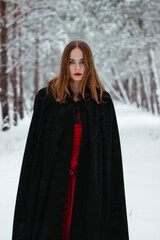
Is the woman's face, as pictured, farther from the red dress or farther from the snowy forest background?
the snowy forest background

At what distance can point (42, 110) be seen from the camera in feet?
10.5

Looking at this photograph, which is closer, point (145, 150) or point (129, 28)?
point (145, 150)

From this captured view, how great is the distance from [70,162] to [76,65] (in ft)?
3.28

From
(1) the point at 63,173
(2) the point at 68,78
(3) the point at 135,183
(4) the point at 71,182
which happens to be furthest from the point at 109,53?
(1) the point at 63,173

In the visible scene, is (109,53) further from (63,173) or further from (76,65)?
(63,173)

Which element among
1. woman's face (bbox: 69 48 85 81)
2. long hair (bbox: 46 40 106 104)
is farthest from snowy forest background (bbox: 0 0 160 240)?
woman's face (bbox: 69 48 85 81)

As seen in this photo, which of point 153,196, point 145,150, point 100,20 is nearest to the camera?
point 153,196

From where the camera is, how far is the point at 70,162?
314cm

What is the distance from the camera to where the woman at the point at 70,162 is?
123 inches

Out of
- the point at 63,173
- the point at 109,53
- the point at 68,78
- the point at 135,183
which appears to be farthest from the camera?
the point at 109,53

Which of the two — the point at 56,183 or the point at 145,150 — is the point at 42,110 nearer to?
the point at 56,183

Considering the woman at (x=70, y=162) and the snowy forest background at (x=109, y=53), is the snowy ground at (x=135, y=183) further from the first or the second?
the woman at (x=70, y=162)

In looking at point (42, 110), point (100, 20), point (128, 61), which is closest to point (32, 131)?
point (42, 110)

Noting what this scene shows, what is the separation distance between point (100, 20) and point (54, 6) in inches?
82.4
